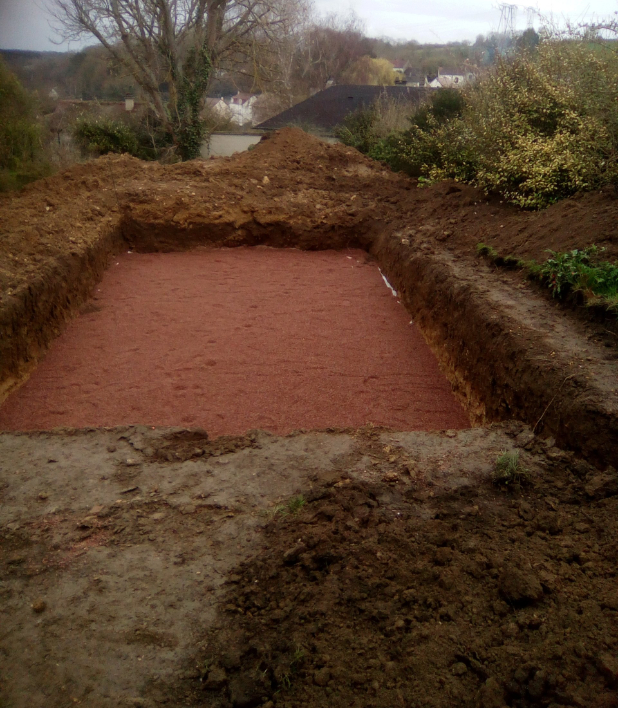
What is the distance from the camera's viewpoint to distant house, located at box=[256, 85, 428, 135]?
20078 millimetres

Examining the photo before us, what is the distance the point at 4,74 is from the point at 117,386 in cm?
510

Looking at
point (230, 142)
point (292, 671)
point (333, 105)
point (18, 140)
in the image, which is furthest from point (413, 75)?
point (292, 671)

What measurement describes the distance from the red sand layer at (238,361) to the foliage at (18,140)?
2861 mm

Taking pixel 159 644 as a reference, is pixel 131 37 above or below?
above

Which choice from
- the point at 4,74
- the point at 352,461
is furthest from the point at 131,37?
the point at 352,461

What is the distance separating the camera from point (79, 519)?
9.97ft

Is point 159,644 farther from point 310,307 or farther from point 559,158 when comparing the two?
point 559,158

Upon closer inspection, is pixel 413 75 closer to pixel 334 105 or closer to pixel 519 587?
pixel 334 105

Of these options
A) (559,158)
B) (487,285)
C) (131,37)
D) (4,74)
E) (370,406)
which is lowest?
(370,406)

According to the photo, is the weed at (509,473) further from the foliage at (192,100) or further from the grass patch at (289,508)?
the foliage at (192,100)

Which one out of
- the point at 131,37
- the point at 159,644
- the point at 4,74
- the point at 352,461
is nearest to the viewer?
the point at 159,644

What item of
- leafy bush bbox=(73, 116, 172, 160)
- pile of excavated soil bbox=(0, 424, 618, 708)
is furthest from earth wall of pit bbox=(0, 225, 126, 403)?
leafy bush bbox=(73, 116, 172, 160)

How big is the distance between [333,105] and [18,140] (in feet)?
46.9

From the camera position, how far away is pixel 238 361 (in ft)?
20.6
